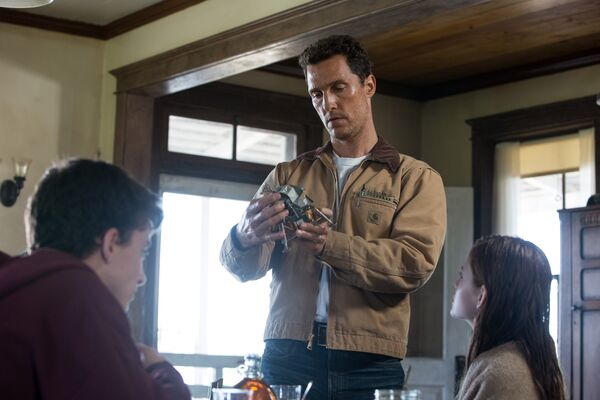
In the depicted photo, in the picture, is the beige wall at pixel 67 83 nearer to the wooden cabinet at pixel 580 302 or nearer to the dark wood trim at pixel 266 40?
the dark wood trim at pixel 266 40

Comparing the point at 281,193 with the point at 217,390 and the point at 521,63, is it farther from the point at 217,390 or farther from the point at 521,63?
the point at 521,63

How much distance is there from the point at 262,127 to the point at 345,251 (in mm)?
4660

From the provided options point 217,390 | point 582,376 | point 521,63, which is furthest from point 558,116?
point 217,390

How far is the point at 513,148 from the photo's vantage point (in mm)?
7406

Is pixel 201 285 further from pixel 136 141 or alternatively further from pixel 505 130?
pixel 505 130

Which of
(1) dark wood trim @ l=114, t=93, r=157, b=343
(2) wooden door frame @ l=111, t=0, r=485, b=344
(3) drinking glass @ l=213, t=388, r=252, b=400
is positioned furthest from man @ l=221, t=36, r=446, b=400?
(1) dark wood trim @ l=114, t=93, r=157, b=343

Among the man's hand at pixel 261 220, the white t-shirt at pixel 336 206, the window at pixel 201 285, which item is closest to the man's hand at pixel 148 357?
the man's hand at pixel 261 220

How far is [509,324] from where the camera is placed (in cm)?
244

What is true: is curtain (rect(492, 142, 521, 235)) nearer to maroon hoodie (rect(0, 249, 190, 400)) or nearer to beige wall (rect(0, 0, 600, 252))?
beige wall (rect(0, 0, 600, 252))

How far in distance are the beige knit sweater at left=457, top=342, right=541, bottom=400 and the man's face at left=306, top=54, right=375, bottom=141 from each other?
69 cm

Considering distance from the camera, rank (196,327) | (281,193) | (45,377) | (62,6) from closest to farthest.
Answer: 1. (45,377)
2. (281,193)
3. (62,6)
4. (196,327)

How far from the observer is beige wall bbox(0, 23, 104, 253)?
604 cm

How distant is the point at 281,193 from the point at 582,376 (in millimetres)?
4461

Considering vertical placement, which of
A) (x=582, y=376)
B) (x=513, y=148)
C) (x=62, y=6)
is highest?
(x=62, y=6)
